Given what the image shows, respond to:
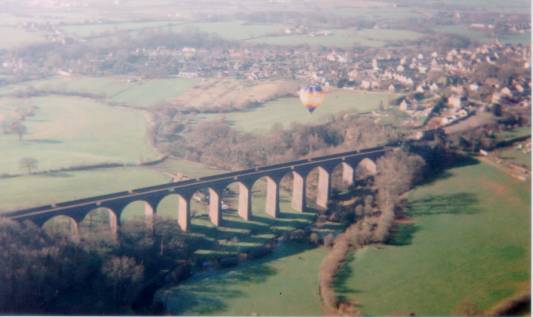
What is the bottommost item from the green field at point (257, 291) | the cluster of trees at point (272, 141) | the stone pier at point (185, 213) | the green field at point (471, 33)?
the green field at point (257, 291)

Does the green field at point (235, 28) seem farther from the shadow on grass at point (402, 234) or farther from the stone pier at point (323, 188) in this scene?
the shadow on grass at point (402, 234)

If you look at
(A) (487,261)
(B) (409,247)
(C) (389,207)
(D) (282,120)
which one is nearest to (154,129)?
(D) (282,120)

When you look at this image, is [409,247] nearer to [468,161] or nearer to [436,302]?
[436,302]

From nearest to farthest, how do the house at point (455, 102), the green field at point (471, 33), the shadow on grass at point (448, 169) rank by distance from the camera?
the shadow on grass at point (448, 169), the house at point (455, 102), the green field at point (471, 33)

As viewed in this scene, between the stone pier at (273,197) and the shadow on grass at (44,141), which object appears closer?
the stone pier at (273,197)

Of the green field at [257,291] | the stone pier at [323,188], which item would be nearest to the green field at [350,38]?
the stone pier at [323,188]

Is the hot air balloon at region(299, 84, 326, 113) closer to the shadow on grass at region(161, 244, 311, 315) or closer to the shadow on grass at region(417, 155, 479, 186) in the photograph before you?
the shadow on grass at region(417, 155, 479, 186)

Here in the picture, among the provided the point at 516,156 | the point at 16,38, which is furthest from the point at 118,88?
the point at 516,156
